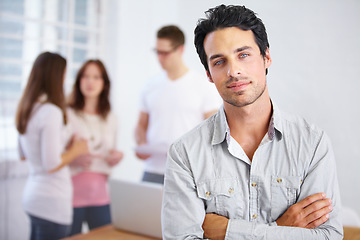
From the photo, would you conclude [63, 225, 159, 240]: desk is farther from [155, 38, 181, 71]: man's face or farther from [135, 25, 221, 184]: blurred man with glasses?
[155, 38, 181, 71]: man's face

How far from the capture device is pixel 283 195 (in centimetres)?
127

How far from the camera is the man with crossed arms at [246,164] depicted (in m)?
1.23

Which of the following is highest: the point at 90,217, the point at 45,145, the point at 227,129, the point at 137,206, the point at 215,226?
the point at 227,129

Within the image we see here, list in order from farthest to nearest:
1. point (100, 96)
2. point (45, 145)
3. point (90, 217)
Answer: point (100, 96) < point (90, 217) < point (45, 145)

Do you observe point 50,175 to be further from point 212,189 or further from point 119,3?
point 119,3

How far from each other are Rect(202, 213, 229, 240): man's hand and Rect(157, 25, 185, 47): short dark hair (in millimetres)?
1642

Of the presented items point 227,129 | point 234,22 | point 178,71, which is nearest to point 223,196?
point 227,129

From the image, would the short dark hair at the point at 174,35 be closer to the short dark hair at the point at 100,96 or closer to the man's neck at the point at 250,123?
the short dark hair at the point at 100,96

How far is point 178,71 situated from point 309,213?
1.72 m

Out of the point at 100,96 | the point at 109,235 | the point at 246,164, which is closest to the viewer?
the point at 246,164

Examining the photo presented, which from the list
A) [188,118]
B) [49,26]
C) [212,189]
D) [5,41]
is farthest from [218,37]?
[49,26]

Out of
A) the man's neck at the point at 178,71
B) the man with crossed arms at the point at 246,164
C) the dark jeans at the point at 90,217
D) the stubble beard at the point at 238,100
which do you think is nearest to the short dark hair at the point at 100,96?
the man's neck at the point at 178,71

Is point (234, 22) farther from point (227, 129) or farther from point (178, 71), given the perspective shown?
point (178, 71)

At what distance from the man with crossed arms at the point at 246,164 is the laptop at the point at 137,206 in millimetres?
611
